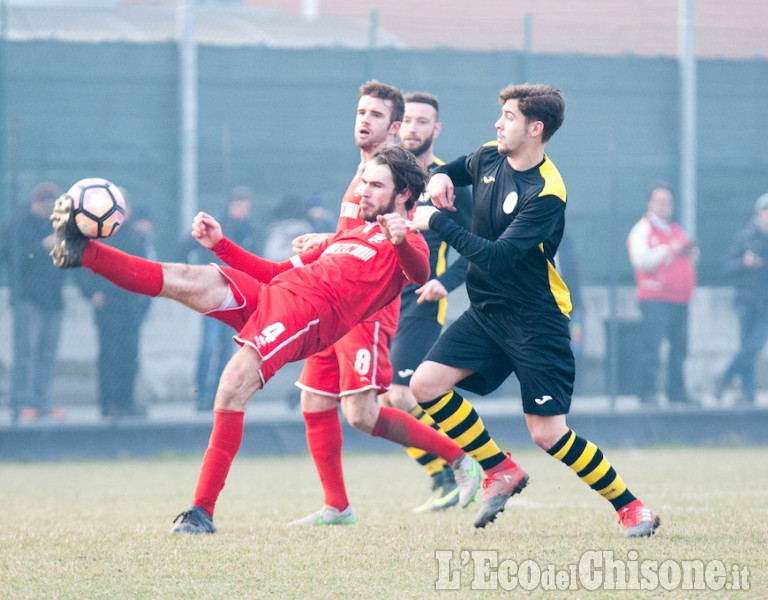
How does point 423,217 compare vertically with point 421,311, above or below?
above

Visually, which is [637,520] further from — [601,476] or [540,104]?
[540,104]

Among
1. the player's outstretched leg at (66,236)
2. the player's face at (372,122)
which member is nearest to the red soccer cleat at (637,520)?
the player's face at (372,122)

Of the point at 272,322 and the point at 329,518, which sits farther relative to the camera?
the point at 329,518

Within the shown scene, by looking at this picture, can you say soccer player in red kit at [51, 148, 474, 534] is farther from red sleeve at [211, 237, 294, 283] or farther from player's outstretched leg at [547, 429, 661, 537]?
player's outstretched leg at [547, 429, 661, 537]

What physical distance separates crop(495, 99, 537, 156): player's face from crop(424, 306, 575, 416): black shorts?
0.78 metres

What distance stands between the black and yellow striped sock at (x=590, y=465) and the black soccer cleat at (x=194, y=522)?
1.63 m

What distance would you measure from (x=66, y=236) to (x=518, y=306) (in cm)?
206

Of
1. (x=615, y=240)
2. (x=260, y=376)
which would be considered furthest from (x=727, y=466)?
(x=260, y=376)

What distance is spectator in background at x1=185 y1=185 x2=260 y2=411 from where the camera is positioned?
1131 centimetres

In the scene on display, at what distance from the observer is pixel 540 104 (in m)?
5.51

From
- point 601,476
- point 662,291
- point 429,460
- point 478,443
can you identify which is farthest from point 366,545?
point 662,291

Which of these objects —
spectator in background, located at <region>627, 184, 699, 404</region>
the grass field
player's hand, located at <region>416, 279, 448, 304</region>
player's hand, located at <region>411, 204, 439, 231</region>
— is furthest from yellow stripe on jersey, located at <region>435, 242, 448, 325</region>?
spectator in background, located at <region>627, 184, 699, 404</region>

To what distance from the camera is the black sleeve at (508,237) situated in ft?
17.4

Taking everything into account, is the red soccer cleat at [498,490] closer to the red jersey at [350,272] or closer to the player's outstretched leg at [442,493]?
the red jersey at [350,272]
